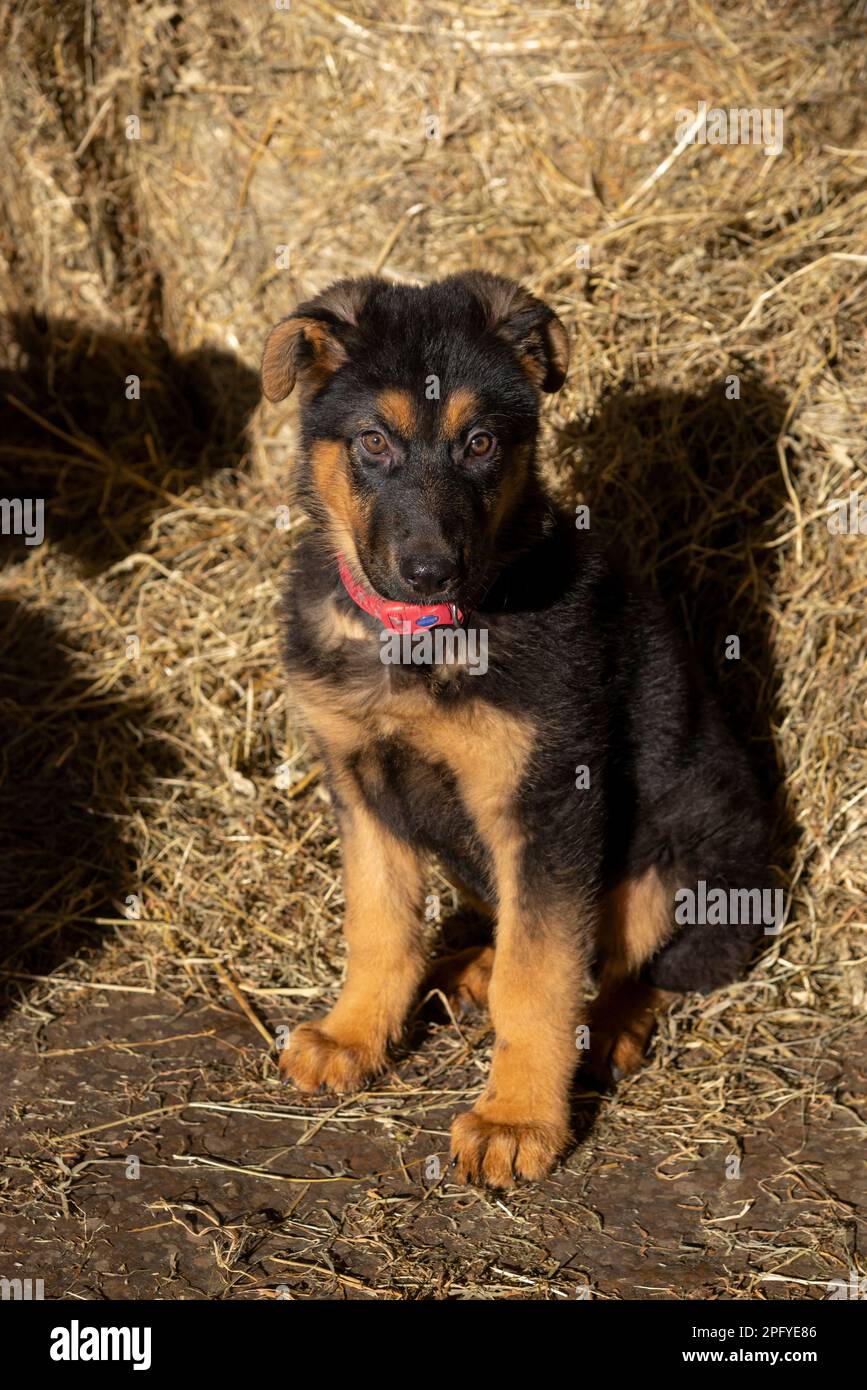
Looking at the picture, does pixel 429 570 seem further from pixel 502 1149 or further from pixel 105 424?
pixel 105 424

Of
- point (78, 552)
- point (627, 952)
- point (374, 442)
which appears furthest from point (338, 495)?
point (78, 552)

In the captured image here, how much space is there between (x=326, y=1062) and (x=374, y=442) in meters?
2.04

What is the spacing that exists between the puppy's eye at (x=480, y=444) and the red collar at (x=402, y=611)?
1.48 ft

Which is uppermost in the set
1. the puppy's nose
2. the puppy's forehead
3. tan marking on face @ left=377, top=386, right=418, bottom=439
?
the puppy's forehead

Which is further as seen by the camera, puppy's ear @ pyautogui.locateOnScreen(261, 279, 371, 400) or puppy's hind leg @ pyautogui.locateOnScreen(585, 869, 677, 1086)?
puppy's hind leg @ pyautogui.locateOnScreen(585, 869, 677, 1086)

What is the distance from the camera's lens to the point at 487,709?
13.7 ft

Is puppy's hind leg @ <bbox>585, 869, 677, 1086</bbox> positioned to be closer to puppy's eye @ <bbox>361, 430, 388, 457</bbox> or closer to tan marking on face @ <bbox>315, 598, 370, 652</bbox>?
tan marking on face @ <bbox>315, 598, 370, 652</bbox>

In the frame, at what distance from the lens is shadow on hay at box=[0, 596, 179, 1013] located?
18.3ft

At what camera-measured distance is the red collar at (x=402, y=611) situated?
419 cm

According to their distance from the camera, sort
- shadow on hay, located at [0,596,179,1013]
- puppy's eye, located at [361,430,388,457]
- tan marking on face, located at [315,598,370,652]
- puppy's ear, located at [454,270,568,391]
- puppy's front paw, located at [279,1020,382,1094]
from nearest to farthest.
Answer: puppy's eye, located at [361,430,388,457], puppy's ear, located at [454,270,568,391], tan marking on face, located at [315,598,370,652], puppy's front paw, located at [279,1020,382,1094], shadow on hay, located at [0,596,179,1013]

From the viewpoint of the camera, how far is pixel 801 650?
5.63 m

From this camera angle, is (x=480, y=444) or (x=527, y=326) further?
(x=527, y=326)

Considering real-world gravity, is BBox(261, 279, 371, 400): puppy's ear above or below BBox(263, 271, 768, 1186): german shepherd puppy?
above

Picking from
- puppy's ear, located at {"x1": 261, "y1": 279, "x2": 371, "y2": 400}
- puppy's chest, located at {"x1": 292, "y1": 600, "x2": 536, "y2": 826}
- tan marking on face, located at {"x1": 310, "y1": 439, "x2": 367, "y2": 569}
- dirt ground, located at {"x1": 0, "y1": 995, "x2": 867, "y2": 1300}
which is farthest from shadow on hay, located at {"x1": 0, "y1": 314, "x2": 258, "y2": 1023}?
puppy's ear, located at {"x1": 261, "y1": 279, "x2": 371, "y2": 400}
